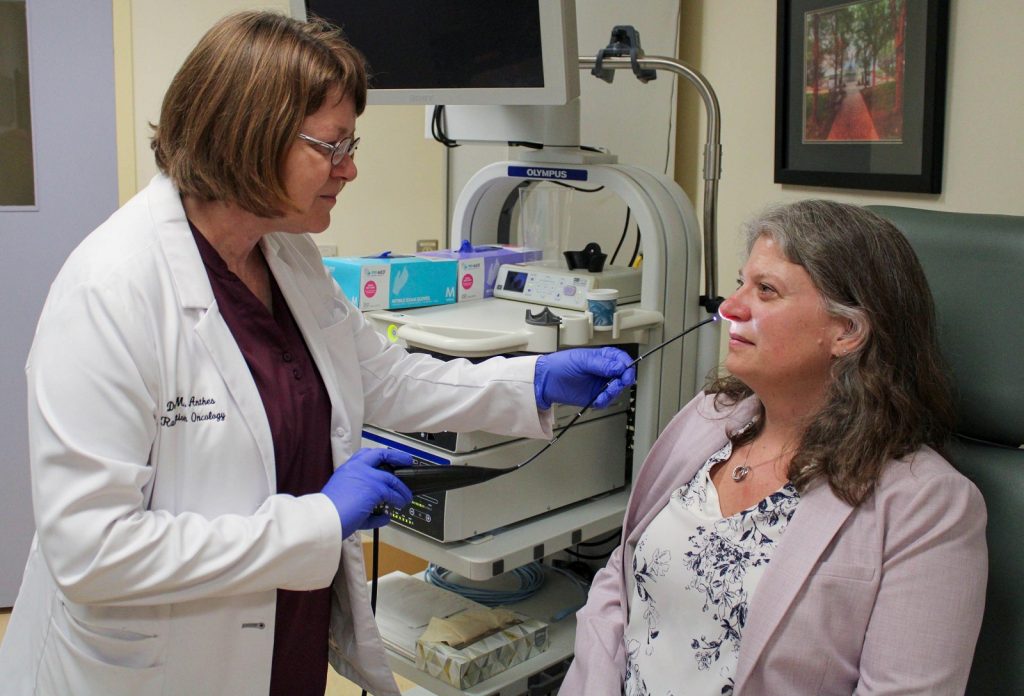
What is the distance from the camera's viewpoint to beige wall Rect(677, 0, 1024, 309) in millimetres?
1970

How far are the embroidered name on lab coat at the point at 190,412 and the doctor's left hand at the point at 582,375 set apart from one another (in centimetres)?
61

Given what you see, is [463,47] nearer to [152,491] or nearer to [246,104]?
[246,104]

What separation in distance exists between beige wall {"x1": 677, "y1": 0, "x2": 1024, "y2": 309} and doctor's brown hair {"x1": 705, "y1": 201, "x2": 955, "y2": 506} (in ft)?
2.54

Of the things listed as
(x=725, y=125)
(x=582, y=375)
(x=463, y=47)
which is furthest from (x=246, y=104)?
(x=725, y=125)

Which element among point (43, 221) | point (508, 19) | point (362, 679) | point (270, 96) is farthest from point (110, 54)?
point (362, 679)

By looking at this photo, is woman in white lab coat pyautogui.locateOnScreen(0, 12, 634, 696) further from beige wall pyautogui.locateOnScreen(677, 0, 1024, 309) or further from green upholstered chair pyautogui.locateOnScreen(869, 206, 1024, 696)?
beige wall pyautogui.locateOnScreen(677, 0, 1024, 309)

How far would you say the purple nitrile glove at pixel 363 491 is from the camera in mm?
1284

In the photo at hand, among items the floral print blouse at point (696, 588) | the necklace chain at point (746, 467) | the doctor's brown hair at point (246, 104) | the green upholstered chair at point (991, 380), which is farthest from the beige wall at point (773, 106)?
the doctor's brown hair at point (246, 104)

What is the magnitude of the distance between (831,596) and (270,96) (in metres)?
0.95

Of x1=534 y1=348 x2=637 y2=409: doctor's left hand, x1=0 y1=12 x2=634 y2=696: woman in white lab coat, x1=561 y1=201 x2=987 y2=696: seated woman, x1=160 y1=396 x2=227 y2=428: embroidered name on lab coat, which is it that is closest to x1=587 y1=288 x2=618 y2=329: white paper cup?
x1=534 y1=348 x2=637 y2=409: doctor's left hand

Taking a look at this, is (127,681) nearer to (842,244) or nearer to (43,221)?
(842,244)

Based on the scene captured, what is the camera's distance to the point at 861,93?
2242 mm

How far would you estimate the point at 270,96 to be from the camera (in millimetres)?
1208

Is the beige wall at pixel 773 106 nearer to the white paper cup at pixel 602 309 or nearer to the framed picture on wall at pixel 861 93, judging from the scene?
the framed picture on wall at pixel 861 93
